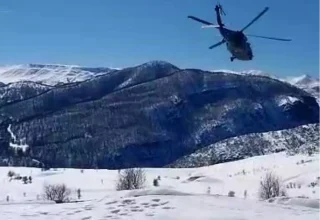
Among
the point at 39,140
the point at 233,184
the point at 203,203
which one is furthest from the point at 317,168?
the point at 39,140

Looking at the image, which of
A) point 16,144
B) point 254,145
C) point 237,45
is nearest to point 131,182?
point 237,45

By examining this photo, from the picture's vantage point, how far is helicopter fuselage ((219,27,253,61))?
19.1 m

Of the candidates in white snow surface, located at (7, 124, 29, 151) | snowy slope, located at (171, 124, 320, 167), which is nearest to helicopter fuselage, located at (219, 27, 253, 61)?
snowy slope, located at (171, 124, 320, 167)

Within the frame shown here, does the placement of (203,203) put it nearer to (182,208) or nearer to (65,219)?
(182,208)

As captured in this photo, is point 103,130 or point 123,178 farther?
point 103,130

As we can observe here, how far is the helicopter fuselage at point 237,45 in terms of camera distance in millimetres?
19125

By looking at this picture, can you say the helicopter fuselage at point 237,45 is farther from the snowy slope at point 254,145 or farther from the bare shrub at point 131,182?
the snowy slope at point 254,145

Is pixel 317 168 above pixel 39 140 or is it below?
below

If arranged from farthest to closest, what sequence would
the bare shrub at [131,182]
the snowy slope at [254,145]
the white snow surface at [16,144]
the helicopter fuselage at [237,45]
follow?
the white snow surface at [16,144], the snowy slope at [254,145], the bare shrub at [131,182], the helicopter fuselage at [237,45]

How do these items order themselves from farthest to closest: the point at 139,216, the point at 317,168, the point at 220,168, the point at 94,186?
the point at 220,168 < the point at 317,168 < the point at 94,186 < the point at 139,216

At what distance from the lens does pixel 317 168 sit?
151 ft

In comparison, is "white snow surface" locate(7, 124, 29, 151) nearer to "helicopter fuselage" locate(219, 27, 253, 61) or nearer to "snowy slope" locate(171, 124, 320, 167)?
"snowy slope" locate(171, 124, 320, 167)

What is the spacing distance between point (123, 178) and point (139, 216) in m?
28.2

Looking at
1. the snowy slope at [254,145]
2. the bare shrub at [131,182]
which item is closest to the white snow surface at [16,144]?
the snowy slope at [254,145]
